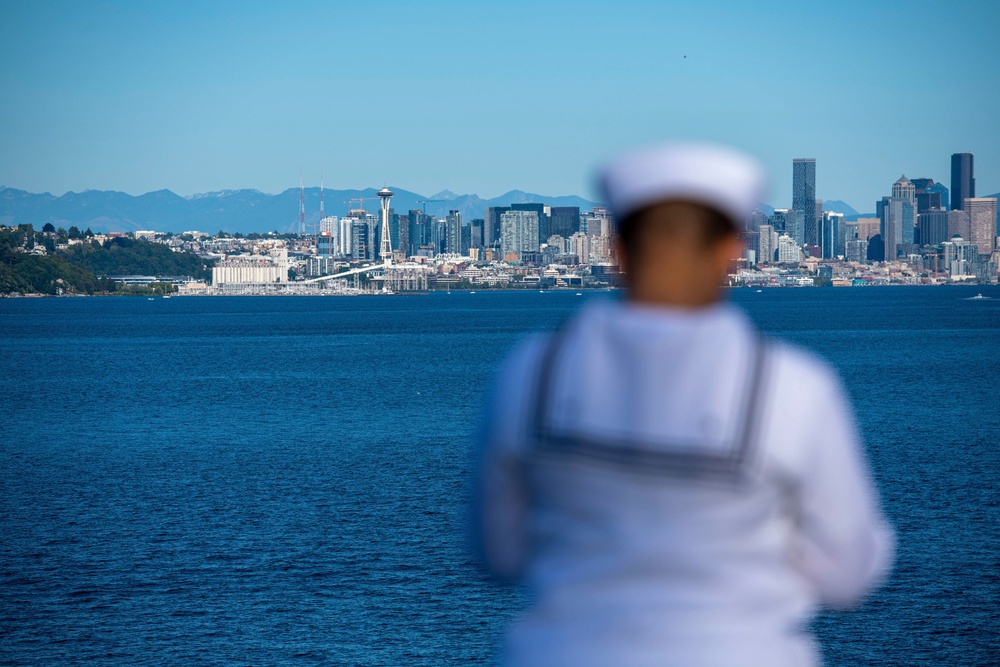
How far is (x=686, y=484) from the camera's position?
1593mm

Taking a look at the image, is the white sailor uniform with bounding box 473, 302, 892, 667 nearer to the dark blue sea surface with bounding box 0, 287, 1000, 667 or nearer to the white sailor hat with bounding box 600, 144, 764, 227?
the white sailor hat with bounding box 600, 144, 764, 227

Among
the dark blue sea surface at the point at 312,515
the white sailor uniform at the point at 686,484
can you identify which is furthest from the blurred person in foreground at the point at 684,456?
the dark blue sea surface at the point at 312,515

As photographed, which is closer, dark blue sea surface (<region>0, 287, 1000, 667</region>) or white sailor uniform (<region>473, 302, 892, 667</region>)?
white sailor uniform (<region>473, 302, 892, 667</region>)

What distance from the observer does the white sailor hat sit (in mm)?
1581

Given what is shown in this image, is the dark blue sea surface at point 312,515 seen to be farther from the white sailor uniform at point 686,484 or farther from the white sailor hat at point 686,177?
the white sailor hat at point 686,177

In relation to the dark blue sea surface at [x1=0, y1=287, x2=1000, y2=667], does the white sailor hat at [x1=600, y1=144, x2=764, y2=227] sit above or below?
above

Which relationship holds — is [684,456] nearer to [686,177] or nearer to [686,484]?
[686,484]

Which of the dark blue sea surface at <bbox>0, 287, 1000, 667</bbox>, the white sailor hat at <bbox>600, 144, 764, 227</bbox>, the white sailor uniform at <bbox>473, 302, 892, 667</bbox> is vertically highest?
the white sailor hat at <bbox>600, 144, 764, 227</bbox>

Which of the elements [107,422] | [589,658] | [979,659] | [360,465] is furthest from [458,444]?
[589,658]

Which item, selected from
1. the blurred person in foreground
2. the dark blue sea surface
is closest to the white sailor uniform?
the blurred person in foreground

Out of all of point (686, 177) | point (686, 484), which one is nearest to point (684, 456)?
point (686, 484)

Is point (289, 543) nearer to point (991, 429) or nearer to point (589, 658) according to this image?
point (589, 658)

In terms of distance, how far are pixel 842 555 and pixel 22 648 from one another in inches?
913

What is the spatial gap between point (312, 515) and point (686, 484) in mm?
30837
